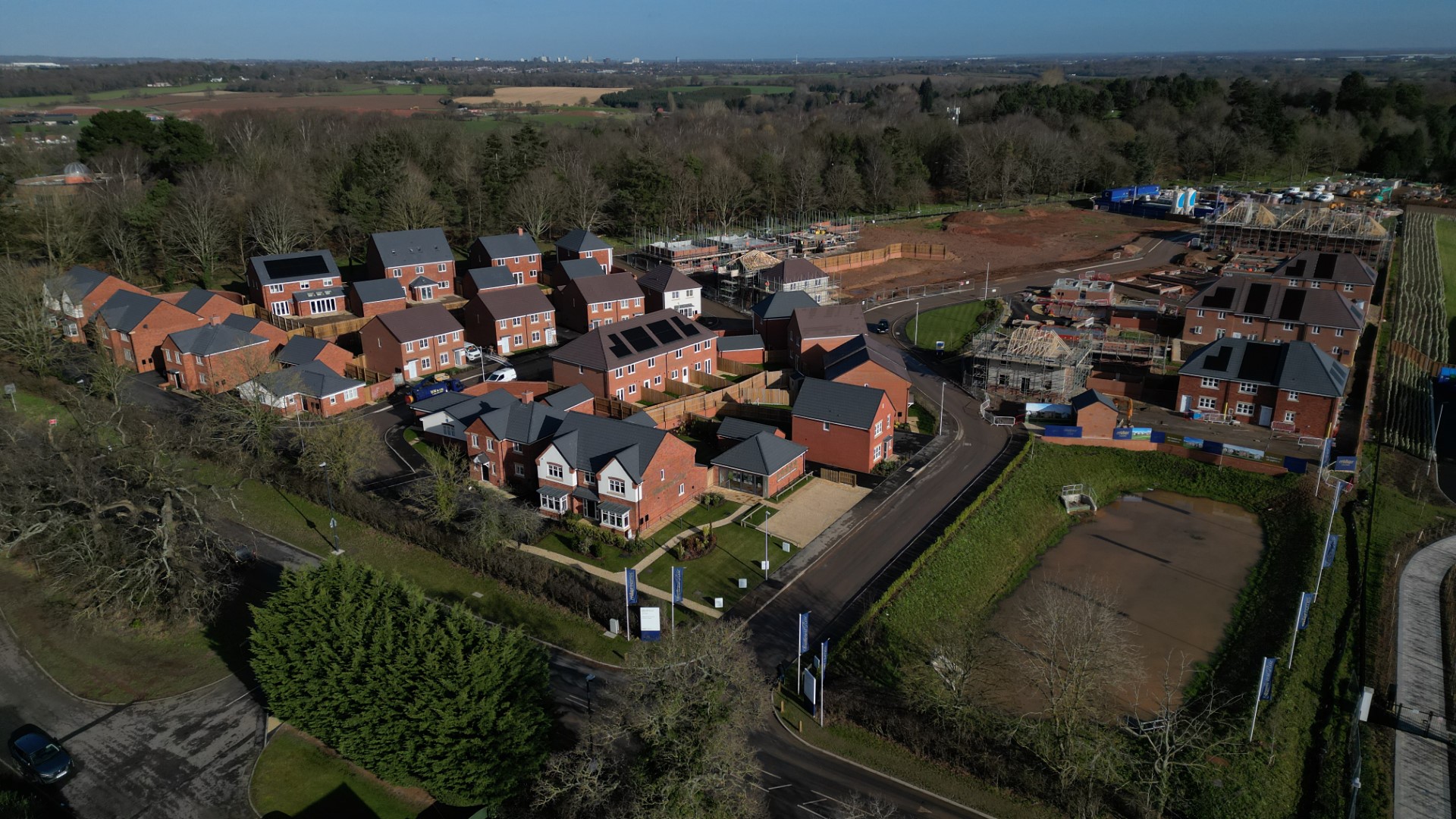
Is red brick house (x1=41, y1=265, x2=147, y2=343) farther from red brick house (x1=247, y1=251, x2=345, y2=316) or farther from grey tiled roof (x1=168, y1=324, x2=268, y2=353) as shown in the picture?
grey tiled roof (x1=168, y1=324, x2=268, y2=353)

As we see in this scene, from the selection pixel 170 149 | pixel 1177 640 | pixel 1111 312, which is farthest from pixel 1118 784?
pixel 170 149

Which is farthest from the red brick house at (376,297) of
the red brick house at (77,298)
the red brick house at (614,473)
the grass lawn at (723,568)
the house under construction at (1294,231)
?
the house under construction at (1294,231)

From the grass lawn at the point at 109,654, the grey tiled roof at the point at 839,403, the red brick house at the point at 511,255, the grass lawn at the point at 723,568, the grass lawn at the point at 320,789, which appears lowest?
the grass lawn at the point at 320,789

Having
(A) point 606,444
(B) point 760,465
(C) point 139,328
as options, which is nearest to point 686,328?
(B) point 760,465

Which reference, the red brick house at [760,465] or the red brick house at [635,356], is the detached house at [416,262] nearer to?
the red brick house at [635,356]

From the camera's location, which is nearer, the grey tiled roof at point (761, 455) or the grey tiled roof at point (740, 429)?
the grey tiled roof at point (761, 455)

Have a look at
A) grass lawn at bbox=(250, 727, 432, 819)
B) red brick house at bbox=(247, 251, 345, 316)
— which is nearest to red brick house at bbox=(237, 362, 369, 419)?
red brick house at bbox=(247, 251, 345, 316)
